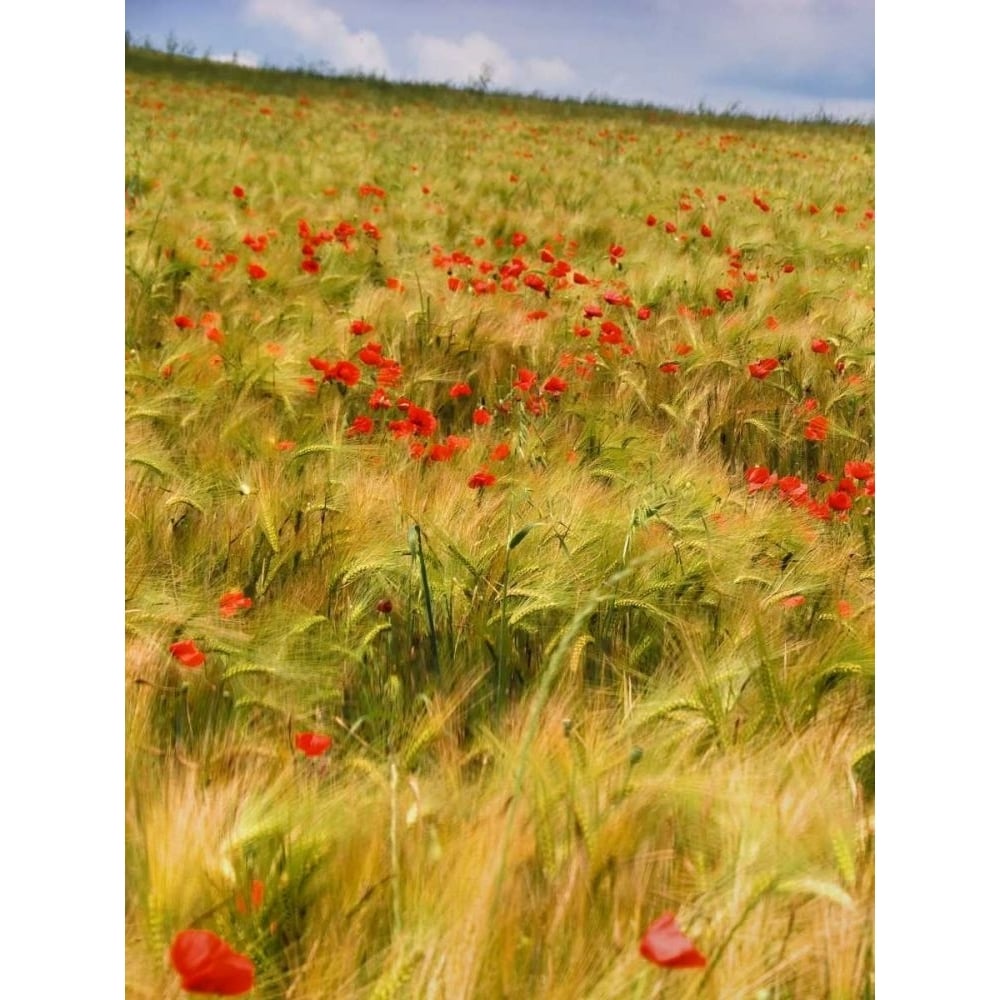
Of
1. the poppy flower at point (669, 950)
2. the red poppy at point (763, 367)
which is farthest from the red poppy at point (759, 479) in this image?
the poppy flower at point (669, 950)

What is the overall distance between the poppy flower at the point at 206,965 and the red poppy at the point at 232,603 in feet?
1.78

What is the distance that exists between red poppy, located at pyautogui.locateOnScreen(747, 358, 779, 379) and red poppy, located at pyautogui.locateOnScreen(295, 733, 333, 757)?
1.31 meters

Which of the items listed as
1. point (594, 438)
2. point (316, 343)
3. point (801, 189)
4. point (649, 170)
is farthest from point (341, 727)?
point (649, 170)

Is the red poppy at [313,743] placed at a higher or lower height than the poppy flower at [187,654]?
lower

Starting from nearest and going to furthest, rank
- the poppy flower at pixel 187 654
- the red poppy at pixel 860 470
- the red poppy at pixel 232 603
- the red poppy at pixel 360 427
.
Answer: the poppy flower at pixel 187 654, the red poppy at pixel 232 603, the red poppy at pixel 860 470, the red poppy at pixel 360 427

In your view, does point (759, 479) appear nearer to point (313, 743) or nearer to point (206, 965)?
point (313, 743)

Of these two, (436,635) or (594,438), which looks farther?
(594,438)

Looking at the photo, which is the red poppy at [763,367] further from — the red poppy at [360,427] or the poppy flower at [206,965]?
the poppy flower at [206,965]

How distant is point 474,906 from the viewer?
82cm

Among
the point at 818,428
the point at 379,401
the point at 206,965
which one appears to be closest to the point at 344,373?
the point at 379,401

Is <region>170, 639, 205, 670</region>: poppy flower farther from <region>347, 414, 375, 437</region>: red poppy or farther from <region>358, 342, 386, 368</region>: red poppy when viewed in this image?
<region>358, 342, 386, 368</region>: red poppy

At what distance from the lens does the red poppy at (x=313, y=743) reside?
0.99 m
